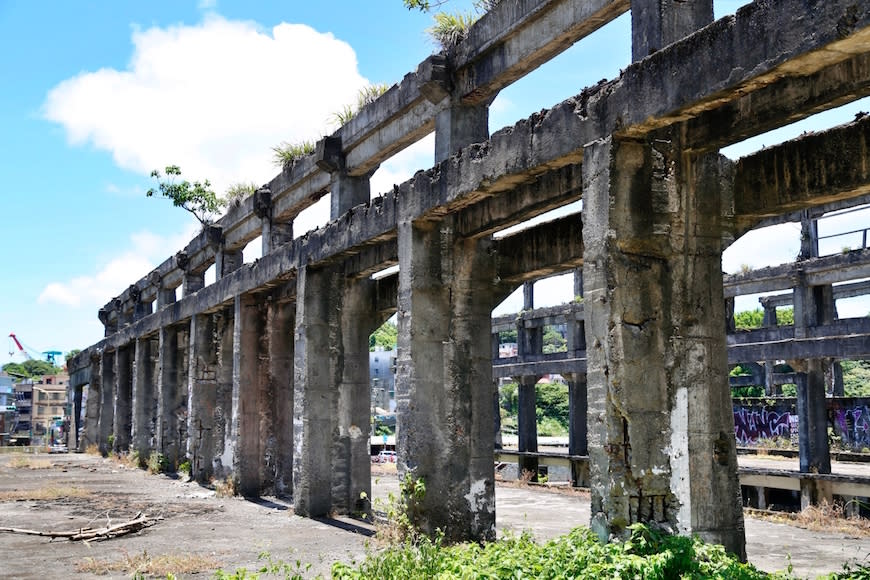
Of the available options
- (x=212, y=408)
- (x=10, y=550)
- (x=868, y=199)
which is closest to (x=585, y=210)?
(x=10, y=550)

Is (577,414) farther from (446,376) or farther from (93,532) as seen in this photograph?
(93,532)

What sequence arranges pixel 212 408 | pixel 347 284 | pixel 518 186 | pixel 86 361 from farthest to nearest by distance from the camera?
pixel 86 361 → pixel 212 408 → pixel 347 284 → pixel 518 186

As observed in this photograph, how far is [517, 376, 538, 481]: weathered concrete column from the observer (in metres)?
23.5

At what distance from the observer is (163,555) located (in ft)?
31.4

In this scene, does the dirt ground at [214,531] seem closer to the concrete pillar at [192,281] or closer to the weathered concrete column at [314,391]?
the weathered concrete column at [314,391]

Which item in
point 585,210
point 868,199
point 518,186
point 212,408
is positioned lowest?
point 212,408

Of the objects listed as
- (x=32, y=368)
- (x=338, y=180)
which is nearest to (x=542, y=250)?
(x=338, y=180)

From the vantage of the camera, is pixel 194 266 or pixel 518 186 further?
pixel 194 266

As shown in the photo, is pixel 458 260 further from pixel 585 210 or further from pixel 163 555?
pixel 163 555

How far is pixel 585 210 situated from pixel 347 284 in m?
7.05

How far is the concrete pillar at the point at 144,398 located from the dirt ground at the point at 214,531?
220 inches

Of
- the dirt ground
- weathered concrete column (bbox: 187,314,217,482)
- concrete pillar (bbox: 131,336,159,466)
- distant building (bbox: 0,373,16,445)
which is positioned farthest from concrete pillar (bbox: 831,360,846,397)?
distant building (bbox: 0,373,16,445)

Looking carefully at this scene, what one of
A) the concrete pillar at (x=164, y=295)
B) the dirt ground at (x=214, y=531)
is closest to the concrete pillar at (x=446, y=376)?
the dirt ground at (x=214, y=531)

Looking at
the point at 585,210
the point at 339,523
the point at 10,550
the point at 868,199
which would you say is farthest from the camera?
the point at 868,199
